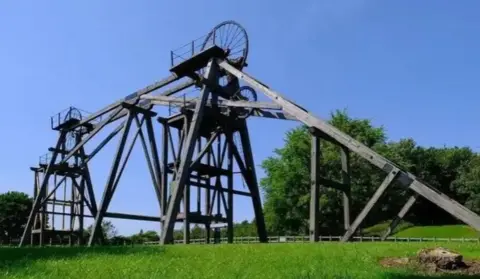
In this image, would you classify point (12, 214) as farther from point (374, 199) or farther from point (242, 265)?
point (242, 265)

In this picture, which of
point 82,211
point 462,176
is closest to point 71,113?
point 82,211

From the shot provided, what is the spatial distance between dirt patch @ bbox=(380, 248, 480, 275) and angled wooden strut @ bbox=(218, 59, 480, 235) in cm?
597

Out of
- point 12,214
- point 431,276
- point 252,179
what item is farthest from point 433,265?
point 12,214

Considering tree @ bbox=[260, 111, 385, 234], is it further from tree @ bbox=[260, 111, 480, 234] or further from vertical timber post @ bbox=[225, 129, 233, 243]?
vertical timber post @ bbox=[225, 129, 233, 243]

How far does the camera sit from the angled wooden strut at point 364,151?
20562 millimetres

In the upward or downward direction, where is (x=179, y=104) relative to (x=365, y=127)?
downward

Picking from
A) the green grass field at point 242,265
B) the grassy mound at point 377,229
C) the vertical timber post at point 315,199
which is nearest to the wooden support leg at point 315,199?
the vertical timber post at point 315,199

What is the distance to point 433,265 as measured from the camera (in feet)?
45.1

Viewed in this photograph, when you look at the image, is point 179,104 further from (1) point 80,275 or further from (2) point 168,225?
(1) point 80,275

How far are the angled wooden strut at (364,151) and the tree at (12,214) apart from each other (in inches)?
2772

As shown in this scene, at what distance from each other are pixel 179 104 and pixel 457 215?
1785 cm

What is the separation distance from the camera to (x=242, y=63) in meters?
33.2

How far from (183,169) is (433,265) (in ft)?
58.8

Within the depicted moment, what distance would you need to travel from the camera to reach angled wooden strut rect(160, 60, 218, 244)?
29.2 metres
